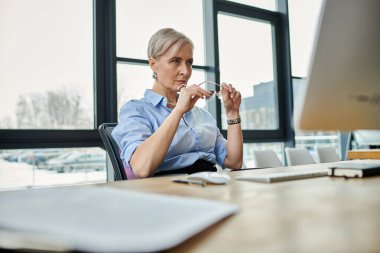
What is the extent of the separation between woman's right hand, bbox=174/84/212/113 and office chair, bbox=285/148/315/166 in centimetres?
205

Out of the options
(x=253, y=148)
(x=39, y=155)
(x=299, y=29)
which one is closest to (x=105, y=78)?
(x=39, y=155)

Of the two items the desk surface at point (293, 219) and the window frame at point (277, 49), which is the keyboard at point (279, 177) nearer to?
the desk surface at point (293, 219)

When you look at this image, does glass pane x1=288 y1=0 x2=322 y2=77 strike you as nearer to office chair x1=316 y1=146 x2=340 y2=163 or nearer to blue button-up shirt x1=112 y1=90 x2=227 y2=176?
office chair x1=316 y1=146 x2=340 y2=163

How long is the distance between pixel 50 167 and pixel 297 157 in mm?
2222

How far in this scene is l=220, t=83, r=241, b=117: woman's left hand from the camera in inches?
63.4

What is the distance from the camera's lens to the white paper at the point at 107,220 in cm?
29

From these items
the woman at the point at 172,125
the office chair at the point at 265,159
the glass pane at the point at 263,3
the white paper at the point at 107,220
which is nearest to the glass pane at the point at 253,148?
the office chair at the point at 265,159

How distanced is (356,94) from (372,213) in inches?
11.7

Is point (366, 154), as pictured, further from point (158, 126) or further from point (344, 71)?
point (344, 71)

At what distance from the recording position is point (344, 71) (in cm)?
67

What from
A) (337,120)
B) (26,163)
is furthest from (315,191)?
(26,163)

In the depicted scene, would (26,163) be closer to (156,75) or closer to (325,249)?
(156,75)

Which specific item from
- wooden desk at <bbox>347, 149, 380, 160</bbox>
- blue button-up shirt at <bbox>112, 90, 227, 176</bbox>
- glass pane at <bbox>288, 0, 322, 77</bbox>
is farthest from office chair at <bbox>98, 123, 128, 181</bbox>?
glass pane at <bbox>288, 0, 322, 77</bbox>

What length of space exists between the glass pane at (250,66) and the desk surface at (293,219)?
3.22 metres
